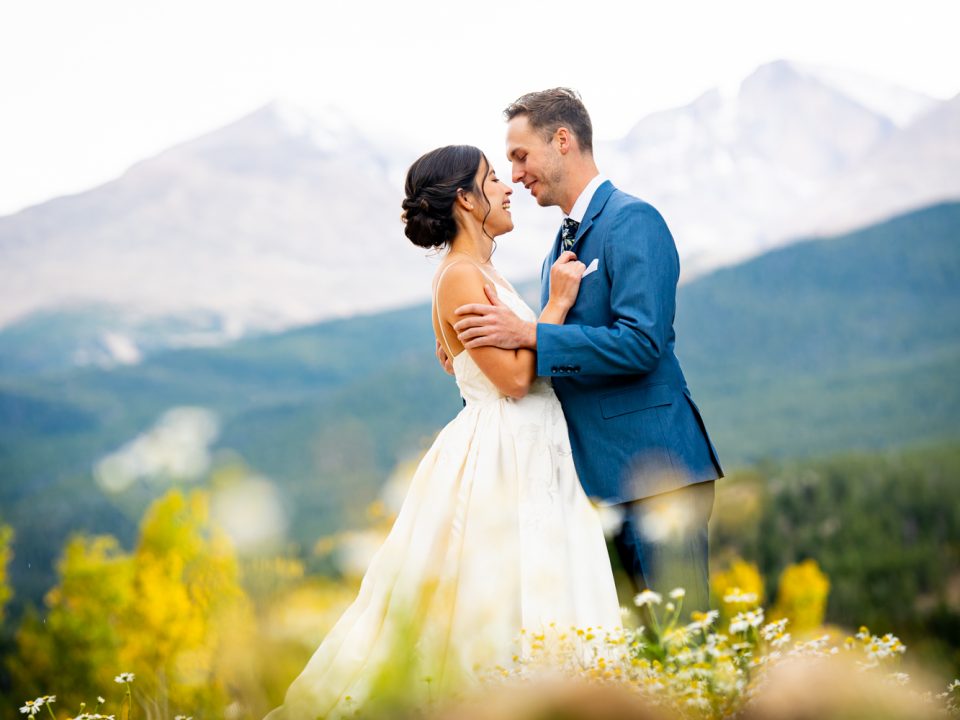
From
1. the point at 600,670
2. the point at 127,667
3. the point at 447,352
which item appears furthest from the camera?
the point at 127,667

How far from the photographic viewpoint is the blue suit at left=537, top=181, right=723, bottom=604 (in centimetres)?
409

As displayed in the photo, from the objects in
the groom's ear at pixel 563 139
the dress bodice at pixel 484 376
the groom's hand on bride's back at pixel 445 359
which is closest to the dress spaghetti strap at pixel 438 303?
the dress bodice at pixel 484 376

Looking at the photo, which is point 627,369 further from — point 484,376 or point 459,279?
point 459,279

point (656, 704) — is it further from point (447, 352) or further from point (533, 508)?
point (447, 352)

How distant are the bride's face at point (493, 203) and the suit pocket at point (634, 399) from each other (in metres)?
0.82

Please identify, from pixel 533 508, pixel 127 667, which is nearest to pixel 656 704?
pixel 533 508

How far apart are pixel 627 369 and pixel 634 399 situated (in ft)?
0.69

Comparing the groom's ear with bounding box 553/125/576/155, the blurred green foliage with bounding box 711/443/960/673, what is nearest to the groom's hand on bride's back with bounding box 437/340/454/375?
the groom's ear with bounding box 553/125/576/155

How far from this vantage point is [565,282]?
170 inches

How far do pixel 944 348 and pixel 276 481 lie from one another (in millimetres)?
120714

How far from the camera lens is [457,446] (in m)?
4.36

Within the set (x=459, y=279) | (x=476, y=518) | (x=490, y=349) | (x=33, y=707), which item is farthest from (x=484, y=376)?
(x=33, y=707)

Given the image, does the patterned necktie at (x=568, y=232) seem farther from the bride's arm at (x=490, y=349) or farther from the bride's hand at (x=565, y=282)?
the bride's arm at (x=490, y=349)

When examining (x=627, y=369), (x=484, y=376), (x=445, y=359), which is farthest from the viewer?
(x=445, y=359)
